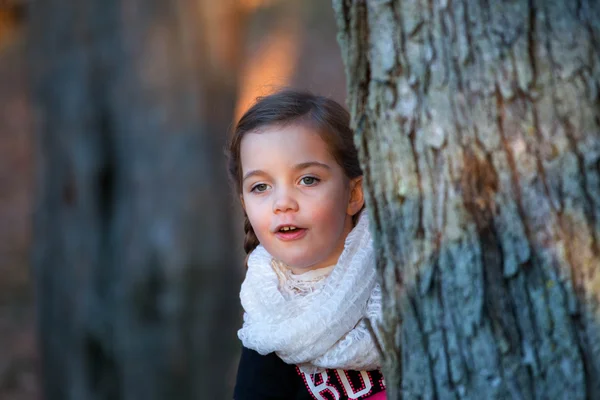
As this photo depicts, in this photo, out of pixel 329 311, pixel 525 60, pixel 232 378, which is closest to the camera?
pixel 525 60

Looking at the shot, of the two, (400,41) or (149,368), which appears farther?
(149,368)


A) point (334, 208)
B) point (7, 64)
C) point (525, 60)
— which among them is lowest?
point (334, 208)

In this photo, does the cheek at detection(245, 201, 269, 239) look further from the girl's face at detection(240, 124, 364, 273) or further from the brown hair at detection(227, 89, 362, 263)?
the brown hair at detection(227, 89, 362, 263)

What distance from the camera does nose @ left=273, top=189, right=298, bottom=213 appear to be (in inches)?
81.6

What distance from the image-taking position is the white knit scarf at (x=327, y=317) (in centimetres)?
204

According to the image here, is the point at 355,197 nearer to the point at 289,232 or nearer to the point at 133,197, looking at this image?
the point at 289,232

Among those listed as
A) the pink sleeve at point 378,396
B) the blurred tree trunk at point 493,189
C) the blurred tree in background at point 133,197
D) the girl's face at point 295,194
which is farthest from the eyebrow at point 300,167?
the blurred tree in background at point 133,197

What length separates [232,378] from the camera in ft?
16.0

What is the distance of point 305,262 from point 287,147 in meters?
0.30

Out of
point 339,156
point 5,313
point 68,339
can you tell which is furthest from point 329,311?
point 5,313

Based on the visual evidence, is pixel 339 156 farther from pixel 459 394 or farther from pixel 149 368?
pixel 149 368

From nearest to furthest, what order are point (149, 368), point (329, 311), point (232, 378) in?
1. point (329, 311)
2. point (149, 368)
3. point (232, 378)

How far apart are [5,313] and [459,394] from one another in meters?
10.4

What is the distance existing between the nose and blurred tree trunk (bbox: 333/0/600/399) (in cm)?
46
